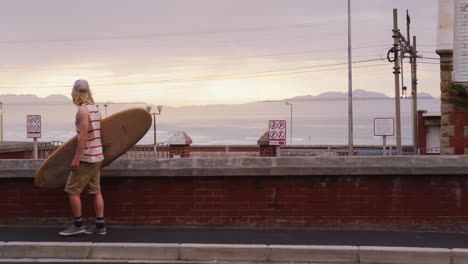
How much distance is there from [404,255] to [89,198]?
162 inches

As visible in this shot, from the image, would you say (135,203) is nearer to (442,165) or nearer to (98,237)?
(98,237)

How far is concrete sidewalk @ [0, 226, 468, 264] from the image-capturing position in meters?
6.39

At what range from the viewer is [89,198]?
7.98 metres

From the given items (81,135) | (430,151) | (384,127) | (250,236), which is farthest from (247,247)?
(430,151)

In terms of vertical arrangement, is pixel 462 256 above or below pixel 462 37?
below

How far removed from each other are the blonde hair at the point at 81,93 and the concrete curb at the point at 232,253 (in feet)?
5.39

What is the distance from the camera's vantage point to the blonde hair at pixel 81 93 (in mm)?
6988

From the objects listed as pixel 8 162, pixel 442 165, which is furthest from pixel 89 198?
pixel 442 165

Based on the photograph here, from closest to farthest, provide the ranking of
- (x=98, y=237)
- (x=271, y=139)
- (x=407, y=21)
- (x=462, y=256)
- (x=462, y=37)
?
1. (x=462, y=256)
2. (x=98, y=237)
3. (x=462, y=37)
4. (x=271, y=139)
5. (x=407, y=21)

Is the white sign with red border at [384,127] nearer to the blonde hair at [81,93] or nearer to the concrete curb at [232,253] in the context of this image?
the concrete curb at [232,253]

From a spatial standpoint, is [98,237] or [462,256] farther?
[98,237]

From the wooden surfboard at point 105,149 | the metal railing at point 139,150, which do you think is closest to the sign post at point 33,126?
the metal railing at point 139,150

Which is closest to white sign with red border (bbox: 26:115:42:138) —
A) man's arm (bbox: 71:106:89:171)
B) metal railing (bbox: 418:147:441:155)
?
metal railing (bbox: 418:147:441:155)

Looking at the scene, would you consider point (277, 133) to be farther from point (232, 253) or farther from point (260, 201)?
point (232, 253)
